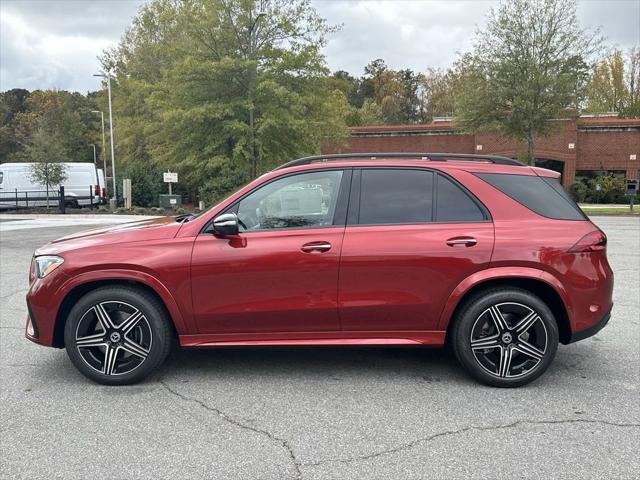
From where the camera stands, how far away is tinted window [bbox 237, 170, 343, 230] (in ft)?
13.1

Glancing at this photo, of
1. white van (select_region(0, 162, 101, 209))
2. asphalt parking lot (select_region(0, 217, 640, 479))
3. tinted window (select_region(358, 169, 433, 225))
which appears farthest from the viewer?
white van (select_region(0, 162, 101, 209))

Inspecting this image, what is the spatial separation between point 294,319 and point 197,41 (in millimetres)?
21052

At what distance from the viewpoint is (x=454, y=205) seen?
4012 mm

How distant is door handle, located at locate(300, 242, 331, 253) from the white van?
2565cm

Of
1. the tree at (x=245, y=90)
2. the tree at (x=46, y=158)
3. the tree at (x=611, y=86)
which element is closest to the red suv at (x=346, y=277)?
the tree at (x=245, y=90)

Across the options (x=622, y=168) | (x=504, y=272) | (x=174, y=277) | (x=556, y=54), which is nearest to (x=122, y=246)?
(x=174, y=277)

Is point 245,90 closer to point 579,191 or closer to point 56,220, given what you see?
point 56,220

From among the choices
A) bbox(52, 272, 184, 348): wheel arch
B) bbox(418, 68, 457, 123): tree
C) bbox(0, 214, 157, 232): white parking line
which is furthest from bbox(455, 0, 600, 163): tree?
bbox(418, 68, 457, 123): tree

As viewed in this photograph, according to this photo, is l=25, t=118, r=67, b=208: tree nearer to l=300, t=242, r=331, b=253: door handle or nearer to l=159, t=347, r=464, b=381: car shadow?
l=159, t=347, r=464, b=381: car shadow

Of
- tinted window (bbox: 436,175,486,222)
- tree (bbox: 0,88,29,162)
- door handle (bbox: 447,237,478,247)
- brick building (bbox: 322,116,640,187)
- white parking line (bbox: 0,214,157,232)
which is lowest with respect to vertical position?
white parking line (bbox: 0,214,157,232)

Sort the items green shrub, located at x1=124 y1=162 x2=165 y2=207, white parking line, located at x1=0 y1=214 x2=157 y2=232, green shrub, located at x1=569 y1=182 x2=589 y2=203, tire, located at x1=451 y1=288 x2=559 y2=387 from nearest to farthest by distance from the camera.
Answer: tire, located at x1=451 y1=288 x2=559 y2=387
white parking line, located at x1=0 y1=214 x2=157 y2=232
green shrub, located at x1=124 y1=162 x2=165 y2=207
green shrub, located at x1=569 y1=182 x2=589 y2=203

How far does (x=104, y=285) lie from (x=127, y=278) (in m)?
0.26

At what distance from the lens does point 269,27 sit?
22.2m

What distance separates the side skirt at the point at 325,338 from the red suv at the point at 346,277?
10 mm
